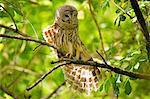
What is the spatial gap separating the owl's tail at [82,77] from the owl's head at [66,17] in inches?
5.5

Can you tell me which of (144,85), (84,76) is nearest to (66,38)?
(84,76)

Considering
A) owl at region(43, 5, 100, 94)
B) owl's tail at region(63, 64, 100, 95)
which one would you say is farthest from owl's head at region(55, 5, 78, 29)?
owl's tail at region(63, 64, 100, 95)

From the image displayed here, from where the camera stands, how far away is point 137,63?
147 centimetres

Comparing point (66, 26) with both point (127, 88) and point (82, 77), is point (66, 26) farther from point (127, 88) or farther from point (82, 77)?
point (127, 88)

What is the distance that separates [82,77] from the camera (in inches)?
63.6

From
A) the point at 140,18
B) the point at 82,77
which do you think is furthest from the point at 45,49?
the point at 140,18

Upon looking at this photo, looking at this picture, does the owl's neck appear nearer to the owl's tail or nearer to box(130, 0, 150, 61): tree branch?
the owl's tail

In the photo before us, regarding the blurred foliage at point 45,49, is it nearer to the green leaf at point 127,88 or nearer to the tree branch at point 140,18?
the green leaf at point 127,88

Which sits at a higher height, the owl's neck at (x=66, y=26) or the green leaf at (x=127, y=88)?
the owl's neck at (x=66, y=26)

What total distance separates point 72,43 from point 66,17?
0.09 m

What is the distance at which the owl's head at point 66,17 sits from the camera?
157 cm

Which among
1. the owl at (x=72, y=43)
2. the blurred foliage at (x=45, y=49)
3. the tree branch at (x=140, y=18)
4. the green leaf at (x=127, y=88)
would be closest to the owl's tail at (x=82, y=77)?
the owl at (x=72, y=43)

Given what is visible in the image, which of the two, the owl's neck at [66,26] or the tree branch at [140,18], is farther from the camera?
the owl's neck at [66,26]

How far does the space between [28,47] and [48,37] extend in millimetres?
875
